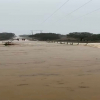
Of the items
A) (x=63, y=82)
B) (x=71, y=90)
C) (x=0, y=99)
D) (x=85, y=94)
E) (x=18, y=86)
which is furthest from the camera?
(x=63, y=82)

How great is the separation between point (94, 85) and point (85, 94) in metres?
1.18

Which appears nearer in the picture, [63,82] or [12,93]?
[12,93]

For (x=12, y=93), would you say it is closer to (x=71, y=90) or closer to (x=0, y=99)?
(x=0, y=99)

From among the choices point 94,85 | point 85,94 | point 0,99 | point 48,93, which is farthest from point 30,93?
point 94,85

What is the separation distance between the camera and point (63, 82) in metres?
7.61

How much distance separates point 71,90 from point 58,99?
107cm

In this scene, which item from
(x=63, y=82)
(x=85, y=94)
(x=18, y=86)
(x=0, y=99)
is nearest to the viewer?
(x=0, y=99)

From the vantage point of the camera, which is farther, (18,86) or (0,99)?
(18,86)

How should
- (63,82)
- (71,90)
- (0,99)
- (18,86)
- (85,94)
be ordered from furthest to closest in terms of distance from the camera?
(63,82) < (18,86) < (71,90) < (85,94) < (0,99)

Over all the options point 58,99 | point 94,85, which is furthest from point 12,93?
point 94,85

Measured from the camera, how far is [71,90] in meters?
6.48

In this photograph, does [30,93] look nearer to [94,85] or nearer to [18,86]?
[18,86]

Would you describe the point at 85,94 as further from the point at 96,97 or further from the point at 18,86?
Result: the point at 18,86

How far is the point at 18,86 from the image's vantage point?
6961 millimetres
